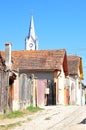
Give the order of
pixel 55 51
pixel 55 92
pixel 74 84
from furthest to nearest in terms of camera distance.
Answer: pixel 74 84
pixel 55 51
pixel 55 92

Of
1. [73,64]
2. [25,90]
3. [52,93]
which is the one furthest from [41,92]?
[73,64]

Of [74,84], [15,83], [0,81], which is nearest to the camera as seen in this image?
[0,81]

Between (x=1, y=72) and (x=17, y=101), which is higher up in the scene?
(x=1, y=72)

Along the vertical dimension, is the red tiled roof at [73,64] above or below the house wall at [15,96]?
above

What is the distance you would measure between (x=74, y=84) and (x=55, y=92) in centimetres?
1131

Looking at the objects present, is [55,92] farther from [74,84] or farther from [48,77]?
[74,84]

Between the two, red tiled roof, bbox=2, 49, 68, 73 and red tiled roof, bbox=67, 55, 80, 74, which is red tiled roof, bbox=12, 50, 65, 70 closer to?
red tiled roof, bbox=2, 49, 68, 73

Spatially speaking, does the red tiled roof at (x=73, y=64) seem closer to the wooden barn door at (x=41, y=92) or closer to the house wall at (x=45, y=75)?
the house wall at (x=45, y=75)

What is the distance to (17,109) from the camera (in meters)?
26.1

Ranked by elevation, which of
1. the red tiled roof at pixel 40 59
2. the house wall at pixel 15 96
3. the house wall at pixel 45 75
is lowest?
the house wall at pixel 15 96

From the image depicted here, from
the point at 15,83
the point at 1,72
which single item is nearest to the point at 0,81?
the point at 1,72

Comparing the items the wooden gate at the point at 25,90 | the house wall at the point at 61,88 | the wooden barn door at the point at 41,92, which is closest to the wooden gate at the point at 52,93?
the house wall at the point at 61,88

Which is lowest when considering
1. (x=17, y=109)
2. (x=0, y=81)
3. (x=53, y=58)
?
(x=17, y=109)

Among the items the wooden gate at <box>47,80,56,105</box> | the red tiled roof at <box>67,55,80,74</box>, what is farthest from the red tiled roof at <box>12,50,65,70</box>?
the red tiled roof at <box>67,55,80,74</box>
